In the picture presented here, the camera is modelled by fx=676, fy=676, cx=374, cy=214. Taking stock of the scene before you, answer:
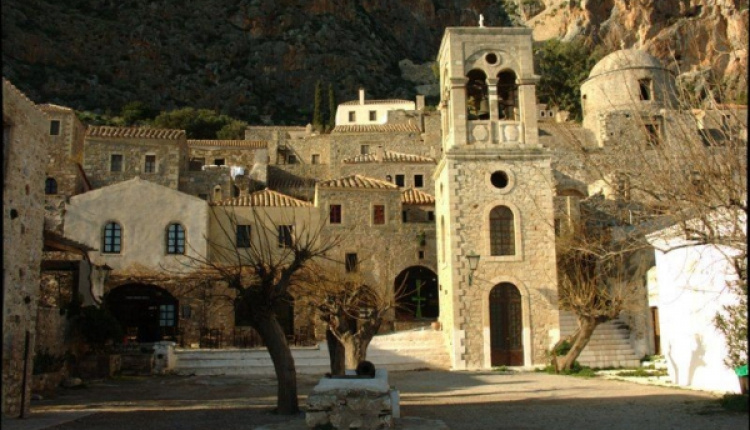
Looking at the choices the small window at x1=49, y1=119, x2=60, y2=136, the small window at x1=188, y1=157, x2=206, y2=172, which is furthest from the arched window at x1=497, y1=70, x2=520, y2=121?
the small window at x1=49, y1=119, x2=60, y2=136

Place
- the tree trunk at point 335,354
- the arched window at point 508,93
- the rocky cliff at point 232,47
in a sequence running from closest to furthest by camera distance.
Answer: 1. the tree trunk at point 335,354
2. the arched window at point 508,93
3. the rocky cliff at point 232,47

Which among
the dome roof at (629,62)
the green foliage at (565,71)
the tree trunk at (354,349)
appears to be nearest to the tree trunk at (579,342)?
the tree trunk at (354,349)

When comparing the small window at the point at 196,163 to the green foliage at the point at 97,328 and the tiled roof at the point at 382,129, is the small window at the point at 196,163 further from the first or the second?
the green foliage at the point at 97,328

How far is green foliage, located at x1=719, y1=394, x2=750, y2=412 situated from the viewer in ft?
37.1

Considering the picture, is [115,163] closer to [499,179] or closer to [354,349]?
[499,179]

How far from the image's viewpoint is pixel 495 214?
81.9 feet

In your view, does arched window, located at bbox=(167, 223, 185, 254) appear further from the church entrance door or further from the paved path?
the church entrance door

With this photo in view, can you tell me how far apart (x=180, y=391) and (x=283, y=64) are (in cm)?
7473

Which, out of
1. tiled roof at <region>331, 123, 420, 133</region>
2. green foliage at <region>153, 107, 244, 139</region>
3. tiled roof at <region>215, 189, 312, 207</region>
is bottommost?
tiled roof at <region>215, 189, 312, 207</region>

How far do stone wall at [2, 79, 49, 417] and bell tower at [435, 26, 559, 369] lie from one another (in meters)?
14.8

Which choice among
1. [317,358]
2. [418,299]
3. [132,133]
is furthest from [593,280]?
[132,133]

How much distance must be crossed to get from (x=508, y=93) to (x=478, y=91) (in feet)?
3.85

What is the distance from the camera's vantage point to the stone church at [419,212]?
955 inches

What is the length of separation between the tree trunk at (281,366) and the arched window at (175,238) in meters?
19.3
